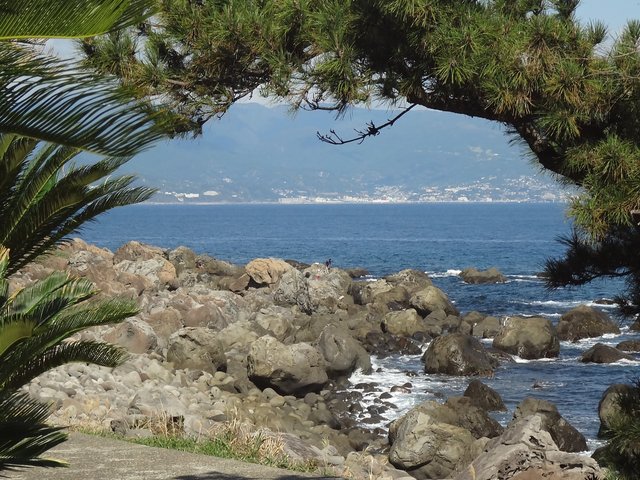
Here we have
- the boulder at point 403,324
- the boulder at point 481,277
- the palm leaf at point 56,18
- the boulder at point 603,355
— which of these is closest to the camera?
the palm leaf at point 56,18

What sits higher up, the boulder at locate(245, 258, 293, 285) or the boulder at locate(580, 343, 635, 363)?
the boulder at locate(245, 258, 293, 285)

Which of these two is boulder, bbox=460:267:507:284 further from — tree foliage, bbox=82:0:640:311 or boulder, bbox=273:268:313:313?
tree foliage, bbox=82:0:640:311

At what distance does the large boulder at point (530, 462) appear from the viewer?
8.44 metres

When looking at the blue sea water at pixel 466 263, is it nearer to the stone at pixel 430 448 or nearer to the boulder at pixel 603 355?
the boulder at pixel 603 355

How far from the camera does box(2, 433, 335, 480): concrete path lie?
8.52 meters

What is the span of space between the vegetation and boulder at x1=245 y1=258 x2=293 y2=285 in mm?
28961

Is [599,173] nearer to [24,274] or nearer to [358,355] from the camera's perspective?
[358,355]

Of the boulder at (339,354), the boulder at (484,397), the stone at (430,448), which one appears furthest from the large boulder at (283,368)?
the stone at (430,448)

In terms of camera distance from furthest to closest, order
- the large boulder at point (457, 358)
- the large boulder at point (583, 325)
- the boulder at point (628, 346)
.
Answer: the large boulder at point (583, 325), the boulder at point (628, 346), the large boulder at point (457, 358)

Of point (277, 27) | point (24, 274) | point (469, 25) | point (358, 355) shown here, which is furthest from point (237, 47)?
point (24, 274)

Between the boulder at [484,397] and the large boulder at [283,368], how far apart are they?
330cm

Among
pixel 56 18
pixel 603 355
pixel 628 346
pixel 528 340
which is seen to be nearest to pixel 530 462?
pixel 56 18

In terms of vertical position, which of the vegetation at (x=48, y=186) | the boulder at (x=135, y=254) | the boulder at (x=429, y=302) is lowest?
the boulder at (x=429, y=302)

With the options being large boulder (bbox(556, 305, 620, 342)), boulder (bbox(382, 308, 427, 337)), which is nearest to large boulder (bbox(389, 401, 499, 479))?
boulder (bbox(382, 308, 427, 337))
